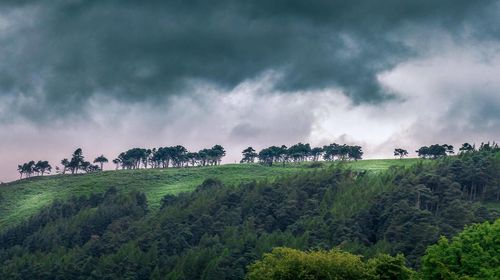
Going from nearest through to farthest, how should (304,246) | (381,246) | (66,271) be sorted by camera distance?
(381,246) → (304,246) → (66,271)

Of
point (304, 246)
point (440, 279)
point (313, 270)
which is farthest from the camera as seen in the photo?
point (304, 246)

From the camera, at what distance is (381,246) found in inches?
6398

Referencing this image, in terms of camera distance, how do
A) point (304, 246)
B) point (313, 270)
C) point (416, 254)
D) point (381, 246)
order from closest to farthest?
1. point (313, 270)
2. point (416, 254)
3. point (381, 246)
4. point (304, 246)

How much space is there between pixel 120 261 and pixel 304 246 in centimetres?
6250

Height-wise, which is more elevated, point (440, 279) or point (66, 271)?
point (440, 279)

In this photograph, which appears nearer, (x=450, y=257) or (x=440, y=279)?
(x=440, y=279)

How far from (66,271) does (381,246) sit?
10101 centimetres

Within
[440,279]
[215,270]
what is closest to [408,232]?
[215,270]

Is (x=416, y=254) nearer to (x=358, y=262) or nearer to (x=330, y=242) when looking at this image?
(x=330, y=242)

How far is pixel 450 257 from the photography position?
325ft

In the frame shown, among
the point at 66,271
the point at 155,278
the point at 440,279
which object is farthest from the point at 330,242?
the point at 440,279

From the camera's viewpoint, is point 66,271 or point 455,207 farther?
point 66,271

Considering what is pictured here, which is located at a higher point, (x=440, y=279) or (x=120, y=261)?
(x=440, y=279)

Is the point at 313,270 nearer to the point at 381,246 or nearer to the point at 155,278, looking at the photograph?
the point at 381,246
